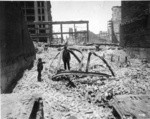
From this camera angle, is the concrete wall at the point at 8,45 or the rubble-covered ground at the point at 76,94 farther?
the concrete wall at the point at 8,45

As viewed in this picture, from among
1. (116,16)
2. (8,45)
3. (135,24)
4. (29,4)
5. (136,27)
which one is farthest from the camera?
(29,4)

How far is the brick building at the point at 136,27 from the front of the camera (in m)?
10.5

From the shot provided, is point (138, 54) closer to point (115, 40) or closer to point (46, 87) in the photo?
point (46, 87)

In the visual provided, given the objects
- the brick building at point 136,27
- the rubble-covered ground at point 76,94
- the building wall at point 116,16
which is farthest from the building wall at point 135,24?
the building wall at point 116,16

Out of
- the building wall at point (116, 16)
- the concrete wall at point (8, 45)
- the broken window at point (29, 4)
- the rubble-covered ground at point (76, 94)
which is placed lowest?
the rubble-covered ground at point (76, 94)

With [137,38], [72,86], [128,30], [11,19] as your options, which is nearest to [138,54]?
[137,38]

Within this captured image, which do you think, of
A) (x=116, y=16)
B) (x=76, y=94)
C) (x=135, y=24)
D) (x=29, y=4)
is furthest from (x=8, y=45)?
(x=29, y=4)

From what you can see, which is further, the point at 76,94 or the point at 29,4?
the point at 29,4

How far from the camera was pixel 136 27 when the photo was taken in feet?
39.8

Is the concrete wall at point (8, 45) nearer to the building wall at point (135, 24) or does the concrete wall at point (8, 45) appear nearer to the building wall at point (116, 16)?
the building wall at point (135, 24)

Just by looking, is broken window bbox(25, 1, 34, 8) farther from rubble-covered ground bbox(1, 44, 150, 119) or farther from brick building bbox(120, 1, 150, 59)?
rubble-covered ground bbox(1, 44, 150, 119)

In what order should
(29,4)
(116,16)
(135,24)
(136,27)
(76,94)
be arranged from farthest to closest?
1. (29,4)
2. (116,16)
3. (135,24)
4. (136,27)
5. (76,94)

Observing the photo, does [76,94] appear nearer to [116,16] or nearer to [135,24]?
[135,24]

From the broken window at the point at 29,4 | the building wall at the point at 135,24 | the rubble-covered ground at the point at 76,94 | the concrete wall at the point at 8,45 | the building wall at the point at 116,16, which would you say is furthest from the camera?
the broken window at the point at 29,4
